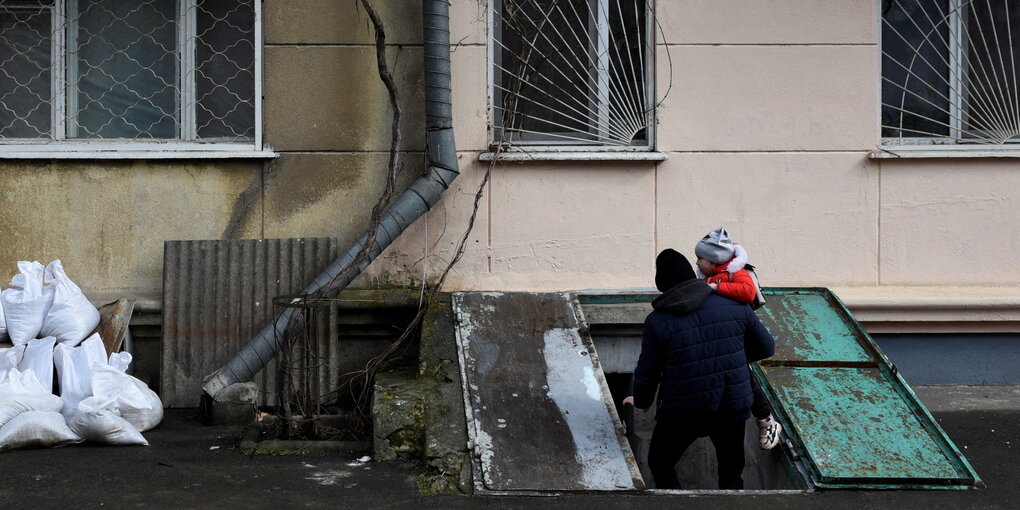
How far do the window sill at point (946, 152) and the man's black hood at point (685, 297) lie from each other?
219 cm

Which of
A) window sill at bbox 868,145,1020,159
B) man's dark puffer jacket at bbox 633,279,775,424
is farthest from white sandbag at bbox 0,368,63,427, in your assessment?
window sill at bbox 868,145,1020,159

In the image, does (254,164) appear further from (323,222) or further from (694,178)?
(694,178)

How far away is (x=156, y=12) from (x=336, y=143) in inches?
55.4

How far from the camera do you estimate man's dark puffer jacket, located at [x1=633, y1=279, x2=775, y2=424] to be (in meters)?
4.07

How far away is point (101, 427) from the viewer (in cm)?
457

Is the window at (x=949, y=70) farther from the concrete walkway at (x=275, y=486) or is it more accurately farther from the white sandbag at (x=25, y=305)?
the white sandbag at (x=25, y=305)

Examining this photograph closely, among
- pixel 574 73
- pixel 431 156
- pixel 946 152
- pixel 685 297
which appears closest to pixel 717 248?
pixel 685 297

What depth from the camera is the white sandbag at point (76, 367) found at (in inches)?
193

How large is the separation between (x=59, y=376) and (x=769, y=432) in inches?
142

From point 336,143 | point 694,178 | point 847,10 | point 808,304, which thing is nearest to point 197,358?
point 336,143

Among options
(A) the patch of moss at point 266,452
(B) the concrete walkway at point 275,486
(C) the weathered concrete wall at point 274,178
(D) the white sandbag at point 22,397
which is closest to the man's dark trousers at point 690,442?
(B) the concrete walkway at point 275,486

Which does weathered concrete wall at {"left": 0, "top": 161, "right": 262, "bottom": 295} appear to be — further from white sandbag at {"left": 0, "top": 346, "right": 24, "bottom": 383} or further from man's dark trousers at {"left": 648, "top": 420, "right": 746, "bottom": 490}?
man's dark trousers at {"left": 648, "top": 420, "right": 746, "bottom": 490}

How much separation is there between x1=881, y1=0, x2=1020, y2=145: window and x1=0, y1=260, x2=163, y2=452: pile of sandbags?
15.2ft

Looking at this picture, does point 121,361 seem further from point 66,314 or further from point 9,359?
point 9,359
